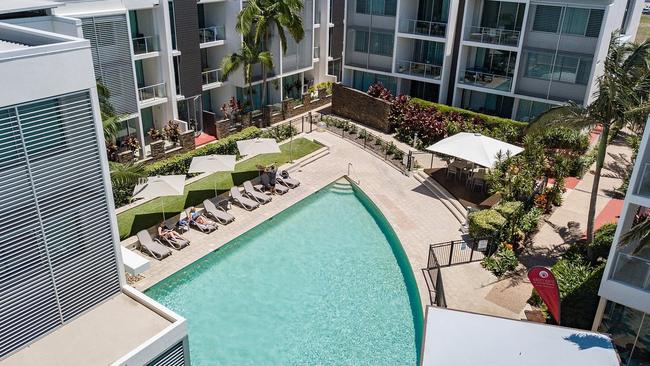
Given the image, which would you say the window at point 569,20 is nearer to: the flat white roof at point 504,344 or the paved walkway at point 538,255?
the paved walkway at point 538,255

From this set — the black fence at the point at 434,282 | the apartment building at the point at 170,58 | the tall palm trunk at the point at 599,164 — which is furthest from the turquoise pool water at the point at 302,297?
the apartment building at the point at 170,58

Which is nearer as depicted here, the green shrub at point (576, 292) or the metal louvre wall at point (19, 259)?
the metal louvre wall at point (19, 259)

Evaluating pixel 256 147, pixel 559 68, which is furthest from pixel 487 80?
pixel 256 147

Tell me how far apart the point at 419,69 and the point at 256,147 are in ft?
Answer: 54.5

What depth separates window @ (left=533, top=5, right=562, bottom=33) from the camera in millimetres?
31781

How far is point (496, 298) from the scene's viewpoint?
19.1 metres

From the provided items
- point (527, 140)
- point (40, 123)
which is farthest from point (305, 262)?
point (527, 140)

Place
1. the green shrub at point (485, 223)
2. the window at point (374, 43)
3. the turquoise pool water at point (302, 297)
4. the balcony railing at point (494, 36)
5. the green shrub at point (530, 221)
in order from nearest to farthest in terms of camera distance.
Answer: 1. the turquoise pool water at point (302, 297)
2. the green shrub at point (485, 223)
3. the green shrub at point (530, 221)
4. the balcony railing at point (494, 36)
5. the window at point (374, 43)

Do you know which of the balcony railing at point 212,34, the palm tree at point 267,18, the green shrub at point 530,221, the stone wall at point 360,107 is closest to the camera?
the green shrub at point 530,221

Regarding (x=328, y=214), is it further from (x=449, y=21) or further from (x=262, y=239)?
(x=449, y=21)

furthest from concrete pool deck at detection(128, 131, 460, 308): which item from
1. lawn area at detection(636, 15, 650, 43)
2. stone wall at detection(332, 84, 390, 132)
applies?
lawn area at detection(636, 15, 650, 43)

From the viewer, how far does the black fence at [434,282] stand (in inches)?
726

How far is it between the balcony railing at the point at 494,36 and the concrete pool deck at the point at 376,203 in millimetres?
11419

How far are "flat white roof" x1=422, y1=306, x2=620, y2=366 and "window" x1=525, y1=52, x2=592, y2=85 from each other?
74.2ft
